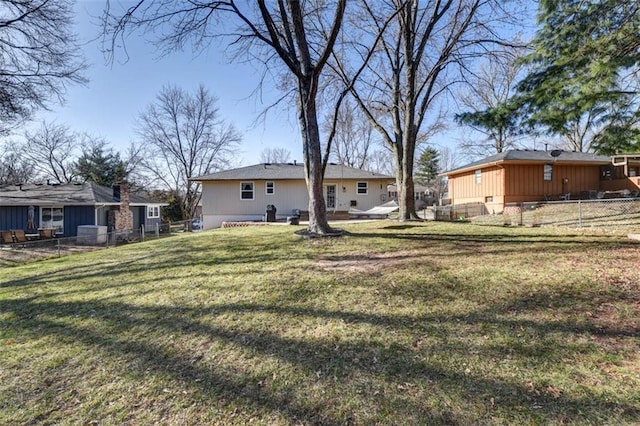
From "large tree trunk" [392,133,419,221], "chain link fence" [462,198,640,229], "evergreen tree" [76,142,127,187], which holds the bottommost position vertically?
"chain link fence" [462,198,640,229]

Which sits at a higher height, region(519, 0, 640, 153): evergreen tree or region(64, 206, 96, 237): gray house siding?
region(519, 0, 640, 153): evergreen tree

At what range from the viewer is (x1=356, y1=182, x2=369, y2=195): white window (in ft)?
67.3

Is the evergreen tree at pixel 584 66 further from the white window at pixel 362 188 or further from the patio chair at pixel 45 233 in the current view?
the patio chair at pixel 45 233

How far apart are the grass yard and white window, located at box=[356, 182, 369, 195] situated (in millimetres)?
15059

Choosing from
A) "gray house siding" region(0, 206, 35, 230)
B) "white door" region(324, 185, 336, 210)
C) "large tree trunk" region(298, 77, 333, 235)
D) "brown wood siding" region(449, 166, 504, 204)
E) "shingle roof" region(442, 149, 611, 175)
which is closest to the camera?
"large tree trunk" region(298, 77, 333, 235)

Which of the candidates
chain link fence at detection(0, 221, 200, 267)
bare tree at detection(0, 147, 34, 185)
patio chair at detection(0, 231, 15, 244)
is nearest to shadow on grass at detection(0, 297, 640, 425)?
chain link fence at detection(0, 221, 200, 267)

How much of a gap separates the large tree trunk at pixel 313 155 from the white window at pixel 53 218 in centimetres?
1893

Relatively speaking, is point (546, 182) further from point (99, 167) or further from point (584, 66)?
point (99, 167)

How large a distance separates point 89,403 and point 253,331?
1443mm

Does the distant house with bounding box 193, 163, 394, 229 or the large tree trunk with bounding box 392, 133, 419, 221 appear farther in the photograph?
the distant house with bounding box 193, 163, 394, 229

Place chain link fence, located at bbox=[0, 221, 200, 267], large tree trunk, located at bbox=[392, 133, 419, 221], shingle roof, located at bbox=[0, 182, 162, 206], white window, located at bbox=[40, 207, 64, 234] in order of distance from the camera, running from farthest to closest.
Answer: white window, located at bbox=[40, 207, 64, 234] < shingle roof, located at bbox=[0, 182, 162, 206] < chain link fence, located at bbox=[0, 221, 200, 267] < large tree trunk, located at bbox=[392, 133, 419, 221]

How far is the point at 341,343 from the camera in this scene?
2.98 m

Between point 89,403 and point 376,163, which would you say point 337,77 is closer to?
point 89,403

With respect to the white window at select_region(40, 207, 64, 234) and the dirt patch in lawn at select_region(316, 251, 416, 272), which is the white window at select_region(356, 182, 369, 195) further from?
the white window at select_region(40, 207, 64, 234)
